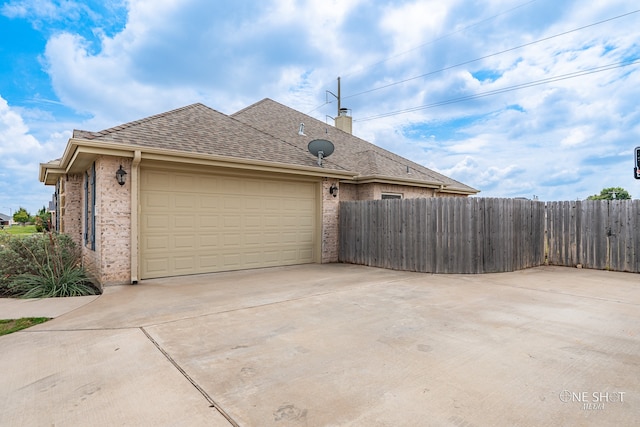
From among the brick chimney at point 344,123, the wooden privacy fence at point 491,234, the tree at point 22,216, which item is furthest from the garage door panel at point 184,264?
the tree at point 22,216

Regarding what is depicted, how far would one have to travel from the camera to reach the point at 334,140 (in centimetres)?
1540

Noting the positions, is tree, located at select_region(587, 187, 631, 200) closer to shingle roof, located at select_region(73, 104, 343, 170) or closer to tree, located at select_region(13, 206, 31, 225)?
shingle roof, located at select_region(73, 104, 343, 170)

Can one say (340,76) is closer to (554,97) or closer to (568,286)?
(554,97)

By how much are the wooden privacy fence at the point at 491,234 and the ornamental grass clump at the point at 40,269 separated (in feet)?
22.9

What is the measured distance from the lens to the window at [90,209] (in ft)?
25.1

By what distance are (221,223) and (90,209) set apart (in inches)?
124

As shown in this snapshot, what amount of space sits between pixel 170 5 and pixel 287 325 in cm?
958

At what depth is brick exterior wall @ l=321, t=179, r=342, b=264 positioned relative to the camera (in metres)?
10.5

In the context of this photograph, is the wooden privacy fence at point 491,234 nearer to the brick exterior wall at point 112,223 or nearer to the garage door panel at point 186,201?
the garage door panel at point 186,201

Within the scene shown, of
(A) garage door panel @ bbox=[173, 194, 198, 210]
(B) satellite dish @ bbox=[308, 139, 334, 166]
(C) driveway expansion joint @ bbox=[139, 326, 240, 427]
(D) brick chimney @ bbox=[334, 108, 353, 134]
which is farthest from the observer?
(D) brick chimney @ bbox=[334, 108, 353, 134]

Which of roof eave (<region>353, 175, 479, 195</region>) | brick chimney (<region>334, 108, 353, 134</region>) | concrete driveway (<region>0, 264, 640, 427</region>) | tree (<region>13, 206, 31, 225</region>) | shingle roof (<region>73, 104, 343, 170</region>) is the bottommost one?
concrete driveway (<region>0, 264, 640, 427</region>)

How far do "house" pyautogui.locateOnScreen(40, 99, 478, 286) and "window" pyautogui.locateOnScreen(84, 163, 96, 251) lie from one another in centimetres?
3

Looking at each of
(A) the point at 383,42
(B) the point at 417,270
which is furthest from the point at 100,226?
(A) the point at 383,42

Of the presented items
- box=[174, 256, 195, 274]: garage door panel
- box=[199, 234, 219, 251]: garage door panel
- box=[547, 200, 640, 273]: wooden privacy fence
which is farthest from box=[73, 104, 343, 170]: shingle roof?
box=[547, 200, 640, 273]: wooden privacy fence
